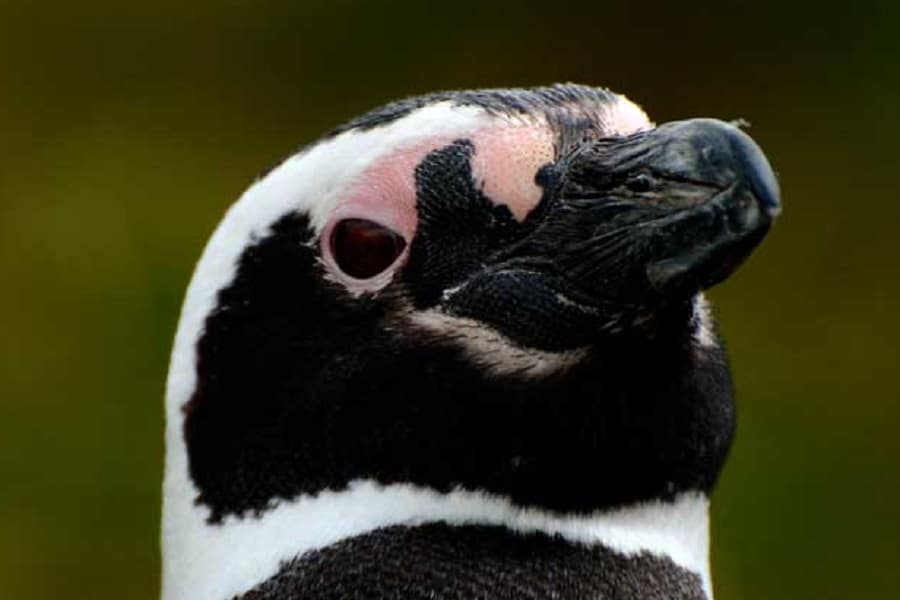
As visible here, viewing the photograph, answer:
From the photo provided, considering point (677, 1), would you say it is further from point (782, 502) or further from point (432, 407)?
point (432, 407)

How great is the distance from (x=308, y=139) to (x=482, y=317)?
3.49 metres

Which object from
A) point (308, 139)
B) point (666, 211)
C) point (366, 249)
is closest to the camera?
point (666, 211)

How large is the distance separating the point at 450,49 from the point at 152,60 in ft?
2.17

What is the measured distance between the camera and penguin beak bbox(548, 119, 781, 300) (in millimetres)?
2521

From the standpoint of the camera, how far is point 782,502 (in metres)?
5.79

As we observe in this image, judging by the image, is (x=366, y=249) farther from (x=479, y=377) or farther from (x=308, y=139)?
(x=308, y=139)

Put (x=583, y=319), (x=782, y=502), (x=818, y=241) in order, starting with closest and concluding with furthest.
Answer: (x=583, y=319)
(x=782, y=502)
(x=818, y=241)

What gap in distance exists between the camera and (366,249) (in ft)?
8.81

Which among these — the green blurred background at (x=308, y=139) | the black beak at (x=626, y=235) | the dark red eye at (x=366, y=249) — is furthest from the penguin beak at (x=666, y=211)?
the green blurred background at (x=308, y=139)

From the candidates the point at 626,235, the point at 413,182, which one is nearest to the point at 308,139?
the point at 413,182

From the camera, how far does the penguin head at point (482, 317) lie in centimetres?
260

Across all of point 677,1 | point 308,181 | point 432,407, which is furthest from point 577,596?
point 677,1

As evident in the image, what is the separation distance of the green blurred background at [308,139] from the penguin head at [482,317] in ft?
9.12

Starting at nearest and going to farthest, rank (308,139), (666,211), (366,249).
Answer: (666,211) → (366,249) → (308,139)
